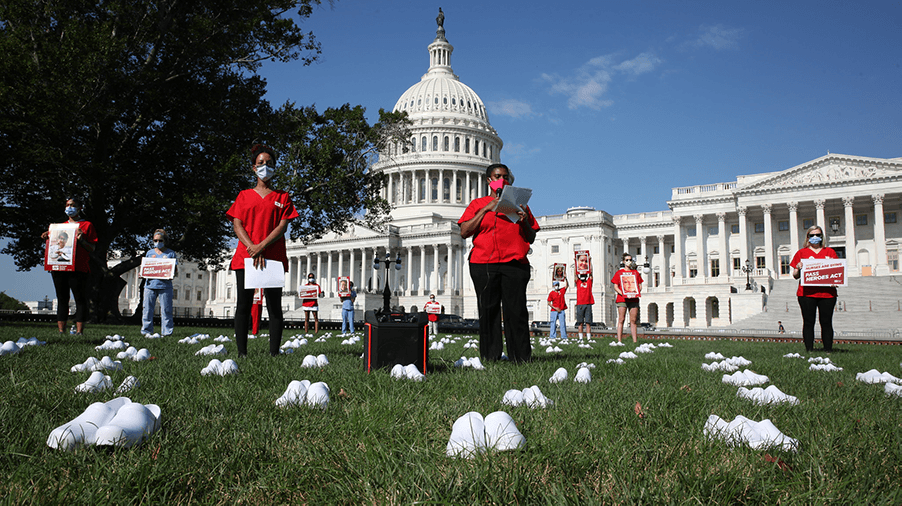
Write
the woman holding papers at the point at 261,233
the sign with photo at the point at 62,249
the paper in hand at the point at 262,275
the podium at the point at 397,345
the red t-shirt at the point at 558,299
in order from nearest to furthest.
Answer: the podium at the point at 397,345 → the paper in hand at the point at 262,275 → the woman holding papers at the point at 261,233 → the sign with photo at the point at 62,249 → the red t-shirt at the point at 558,299

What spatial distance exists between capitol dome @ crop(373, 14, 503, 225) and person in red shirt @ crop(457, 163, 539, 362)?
3734 inches

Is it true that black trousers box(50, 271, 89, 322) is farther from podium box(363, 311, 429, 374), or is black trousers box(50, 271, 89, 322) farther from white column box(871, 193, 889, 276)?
white column box(871, 193, 889, 276)

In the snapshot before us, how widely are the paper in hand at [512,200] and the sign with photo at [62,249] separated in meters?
8.67

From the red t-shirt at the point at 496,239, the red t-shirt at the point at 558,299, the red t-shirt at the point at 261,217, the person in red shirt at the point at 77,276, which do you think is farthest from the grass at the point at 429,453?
the red t-shirt at the point at 558,299

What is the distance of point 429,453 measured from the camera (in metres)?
2.31

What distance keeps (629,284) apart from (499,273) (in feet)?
27.1

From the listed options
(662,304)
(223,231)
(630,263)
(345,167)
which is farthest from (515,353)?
(662,304)

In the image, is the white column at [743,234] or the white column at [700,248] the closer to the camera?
the white column at [743,234]

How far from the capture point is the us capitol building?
65812mm

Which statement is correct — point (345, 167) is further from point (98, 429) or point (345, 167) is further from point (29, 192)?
point (98, 429)

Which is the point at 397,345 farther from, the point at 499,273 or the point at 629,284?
the point at 629,284

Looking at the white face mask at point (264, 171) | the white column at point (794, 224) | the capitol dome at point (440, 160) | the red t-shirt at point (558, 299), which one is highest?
the capitol dome at point (440, 160)

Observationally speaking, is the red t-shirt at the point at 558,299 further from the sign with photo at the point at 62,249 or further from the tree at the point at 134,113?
the sign with photo at the point at 62,249

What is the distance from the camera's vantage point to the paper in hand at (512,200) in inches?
235
